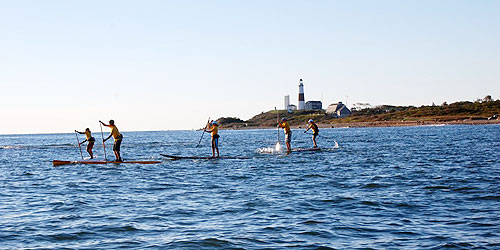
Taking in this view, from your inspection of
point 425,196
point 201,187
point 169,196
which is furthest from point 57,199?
point 425,196

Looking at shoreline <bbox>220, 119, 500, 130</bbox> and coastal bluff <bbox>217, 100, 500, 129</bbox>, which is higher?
coastal bluff <bbox>217, 100, 500, 129</bbox>

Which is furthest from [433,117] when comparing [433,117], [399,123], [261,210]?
[261,210]

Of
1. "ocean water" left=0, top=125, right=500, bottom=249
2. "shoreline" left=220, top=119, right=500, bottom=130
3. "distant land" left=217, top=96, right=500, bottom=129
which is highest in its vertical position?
"distant land" left=217, top=96, right=500, bottom=129

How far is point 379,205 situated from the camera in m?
15.5

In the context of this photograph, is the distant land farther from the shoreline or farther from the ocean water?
the ocean water

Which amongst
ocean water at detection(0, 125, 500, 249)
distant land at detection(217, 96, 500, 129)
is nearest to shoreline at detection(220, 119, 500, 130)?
distant land at detection(217, 96, 500, 129)

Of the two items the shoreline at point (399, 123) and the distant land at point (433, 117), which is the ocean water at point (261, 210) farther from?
the distant land at point (433, 117)

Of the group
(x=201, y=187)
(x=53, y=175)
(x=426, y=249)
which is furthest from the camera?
(x=53, y=175)

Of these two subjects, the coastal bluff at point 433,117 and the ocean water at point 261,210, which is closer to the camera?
the ocean water at point 261,210

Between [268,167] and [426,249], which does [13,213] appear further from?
[268,167]

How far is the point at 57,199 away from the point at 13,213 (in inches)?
110

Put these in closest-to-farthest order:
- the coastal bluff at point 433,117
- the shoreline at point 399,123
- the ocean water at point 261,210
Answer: the ocean water at point 261,210
the shoreline at point 399,123
the coastal bluff at point 433,117

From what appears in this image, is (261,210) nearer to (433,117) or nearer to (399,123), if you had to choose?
(399,123)

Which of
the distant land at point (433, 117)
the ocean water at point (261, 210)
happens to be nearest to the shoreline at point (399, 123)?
the distant land at point (433, 117)
